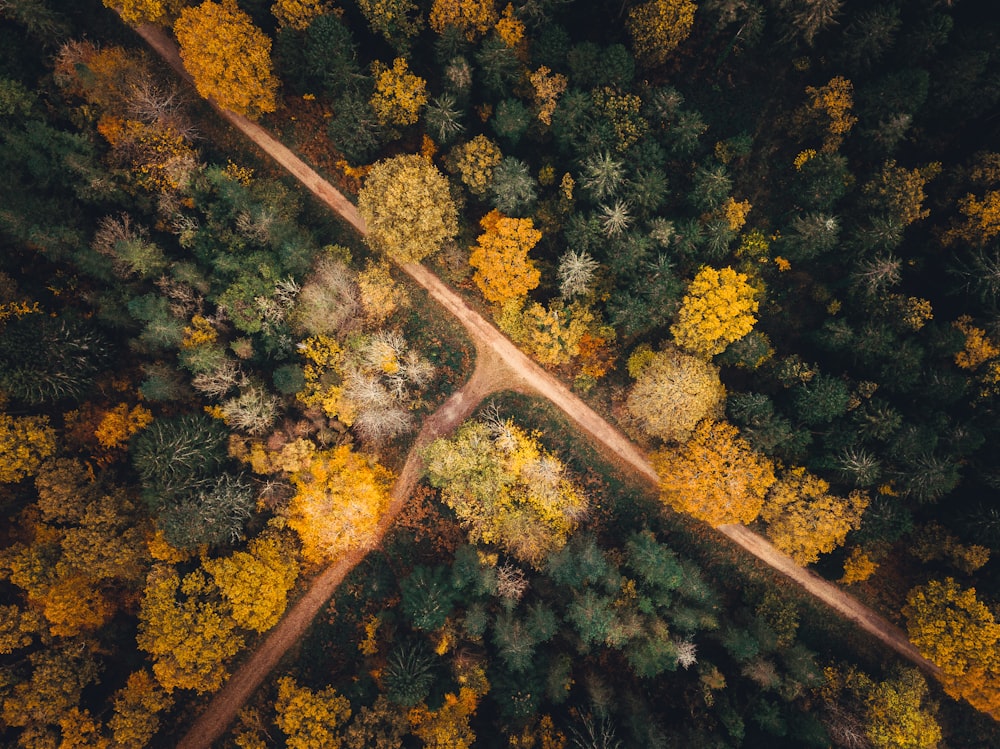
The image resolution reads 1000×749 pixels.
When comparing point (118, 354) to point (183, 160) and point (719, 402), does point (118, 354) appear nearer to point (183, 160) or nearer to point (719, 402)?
point (183, 160)

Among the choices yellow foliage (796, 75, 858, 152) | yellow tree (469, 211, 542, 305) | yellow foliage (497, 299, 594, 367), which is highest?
yellow foliage (796, 75, 858, 152)

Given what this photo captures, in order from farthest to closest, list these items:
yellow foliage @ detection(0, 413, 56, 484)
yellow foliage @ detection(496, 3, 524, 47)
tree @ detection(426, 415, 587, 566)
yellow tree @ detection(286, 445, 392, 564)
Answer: tree @ detection(426, 415, 587, 566) < yellow tree @ detection(286, 445, 392, 564) < yellow foliage @ detection(496, 3, 524, 47) < yellow foliage @ detection(0, 413, 56, 484)

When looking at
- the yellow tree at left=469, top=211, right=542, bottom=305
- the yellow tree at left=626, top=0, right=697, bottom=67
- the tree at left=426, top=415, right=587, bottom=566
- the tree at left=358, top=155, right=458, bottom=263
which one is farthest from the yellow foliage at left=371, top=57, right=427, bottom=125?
the tree at left=426, top=415, right=587, bottom=566

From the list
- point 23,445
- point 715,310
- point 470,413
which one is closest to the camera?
point 23,445

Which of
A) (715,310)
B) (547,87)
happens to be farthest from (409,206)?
(715,310)

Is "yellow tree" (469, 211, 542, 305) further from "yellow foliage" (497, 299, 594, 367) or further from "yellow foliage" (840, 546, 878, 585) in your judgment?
"yellow foliage" (840, 546, 878, 585)

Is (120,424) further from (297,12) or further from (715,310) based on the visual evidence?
(715,310)
